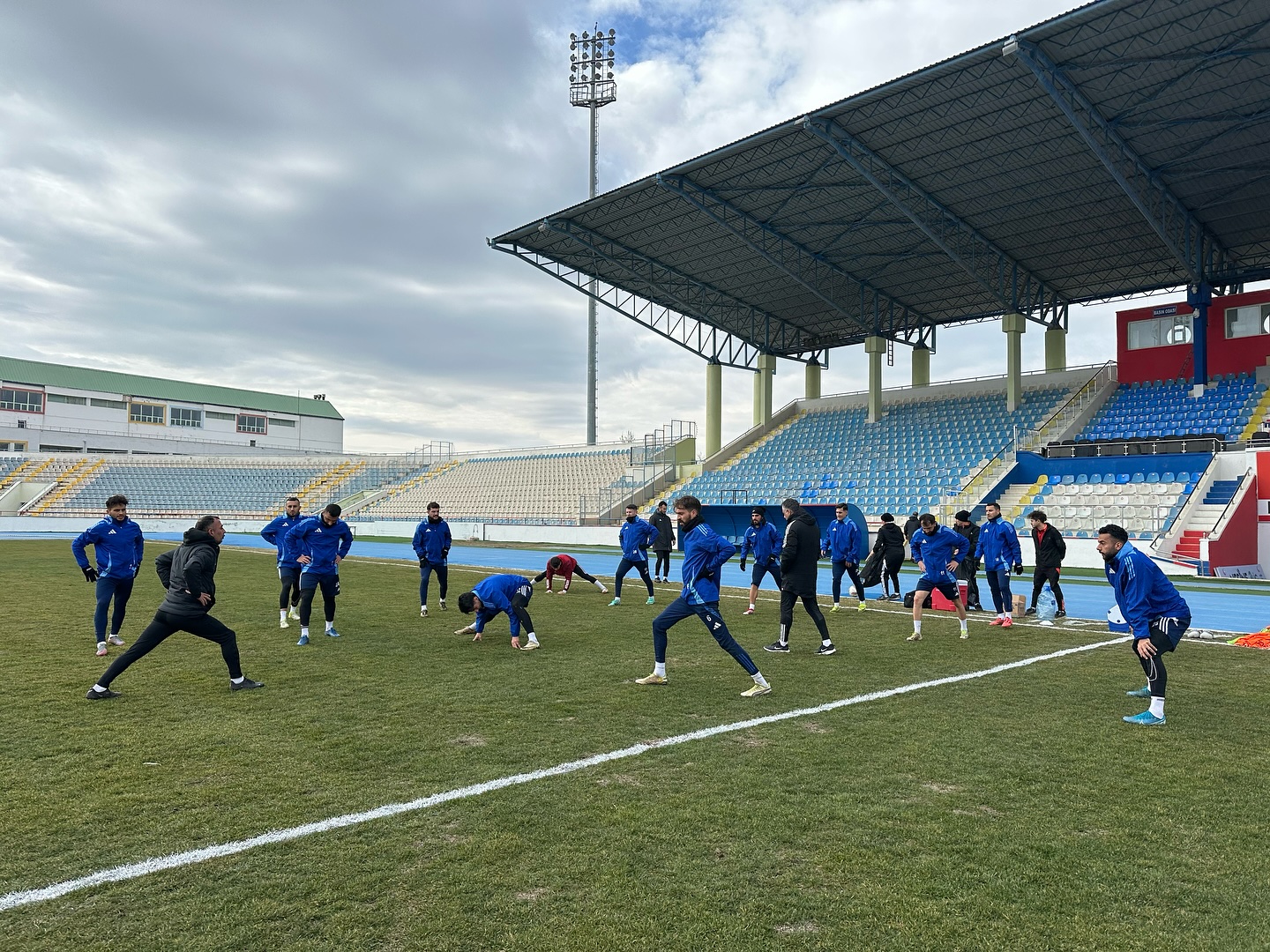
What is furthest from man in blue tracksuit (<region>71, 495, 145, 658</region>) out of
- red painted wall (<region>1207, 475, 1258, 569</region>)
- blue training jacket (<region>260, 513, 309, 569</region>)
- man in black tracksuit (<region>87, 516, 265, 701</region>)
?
red painted wall (<region>1207, 475, 1258, 569</region>)

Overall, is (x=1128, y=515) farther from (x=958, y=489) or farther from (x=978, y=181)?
(x=978, y=181)

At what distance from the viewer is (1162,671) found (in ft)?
23.7

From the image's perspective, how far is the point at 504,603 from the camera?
1085 cm

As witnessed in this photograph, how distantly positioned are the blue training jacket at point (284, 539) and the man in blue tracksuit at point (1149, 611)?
10119mm

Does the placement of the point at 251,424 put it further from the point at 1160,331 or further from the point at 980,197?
the point at 1160,331

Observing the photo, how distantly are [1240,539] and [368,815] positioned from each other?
26.8m

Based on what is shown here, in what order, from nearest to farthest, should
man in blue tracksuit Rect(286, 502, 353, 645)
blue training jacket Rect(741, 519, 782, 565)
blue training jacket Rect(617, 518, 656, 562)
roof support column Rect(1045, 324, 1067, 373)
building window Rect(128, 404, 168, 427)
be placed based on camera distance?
man in blue tracksuit Rect(286, 502, 353, 645)
blue training jacket Rect(741, 519, 782, 565)
blue training jacket Rect(617, 518, 656, 562)
roof support column Rect(1045, 324, 1067, 373)
building window Rect(128, 404, 168, 427)

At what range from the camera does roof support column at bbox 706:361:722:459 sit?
45.5m

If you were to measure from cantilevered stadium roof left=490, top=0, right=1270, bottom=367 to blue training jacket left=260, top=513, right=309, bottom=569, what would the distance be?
→ 67.5 feet

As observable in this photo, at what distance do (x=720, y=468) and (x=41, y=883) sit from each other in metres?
40.4

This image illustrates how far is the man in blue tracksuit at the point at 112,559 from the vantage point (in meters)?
10.2

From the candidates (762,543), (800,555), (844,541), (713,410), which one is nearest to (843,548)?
(844,541)

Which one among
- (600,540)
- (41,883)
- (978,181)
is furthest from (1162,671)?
(600,540)

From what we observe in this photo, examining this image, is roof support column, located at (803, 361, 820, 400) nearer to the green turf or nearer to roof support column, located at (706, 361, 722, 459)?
roof support column, located at (706, 361, 722, 459)
